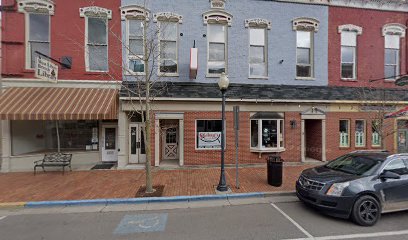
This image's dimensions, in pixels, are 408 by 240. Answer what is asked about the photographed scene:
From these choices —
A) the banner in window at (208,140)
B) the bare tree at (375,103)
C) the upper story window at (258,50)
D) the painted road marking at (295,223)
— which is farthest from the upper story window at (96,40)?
the bare tree at (375,103)

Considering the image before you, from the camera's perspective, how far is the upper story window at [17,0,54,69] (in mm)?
10672

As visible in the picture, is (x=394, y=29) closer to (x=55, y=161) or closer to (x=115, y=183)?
(x=115, y=183)

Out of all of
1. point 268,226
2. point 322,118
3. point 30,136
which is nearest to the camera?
point 268,226

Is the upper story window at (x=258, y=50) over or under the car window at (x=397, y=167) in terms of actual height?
over

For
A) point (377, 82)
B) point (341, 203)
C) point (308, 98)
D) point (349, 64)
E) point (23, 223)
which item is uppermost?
point (349, 64)

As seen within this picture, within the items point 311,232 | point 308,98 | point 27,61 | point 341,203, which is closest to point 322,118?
point 308,98

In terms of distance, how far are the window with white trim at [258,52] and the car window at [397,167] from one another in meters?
7.38

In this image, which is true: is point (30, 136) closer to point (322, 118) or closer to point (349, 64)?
point (322, 118)

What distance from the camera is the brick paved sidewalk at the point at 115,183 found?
742 cm

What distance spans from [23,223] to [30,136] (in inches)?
300

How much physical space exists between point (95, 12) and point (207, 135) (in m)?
8.33

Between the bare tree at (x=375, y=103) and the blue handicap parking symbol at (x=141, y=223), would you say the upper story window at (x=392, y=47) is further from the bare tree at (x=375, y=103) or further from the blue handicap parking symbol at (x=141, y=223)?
the blue handicap parking symbol at (x=141, y=223)

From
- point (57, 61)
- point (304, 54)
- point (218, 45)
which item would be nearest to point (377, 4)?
point (304, 54)

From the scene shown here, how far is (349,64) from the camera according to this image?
42.5 ft
